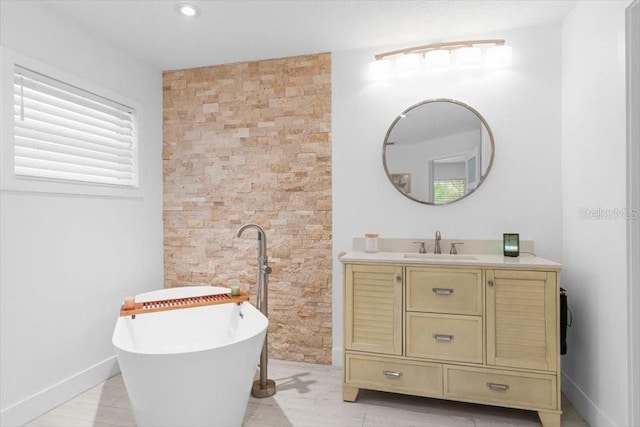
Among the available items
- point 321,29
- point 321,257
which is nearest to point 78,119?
point 321,29

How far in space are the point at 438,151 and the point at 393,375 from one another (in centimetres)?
158

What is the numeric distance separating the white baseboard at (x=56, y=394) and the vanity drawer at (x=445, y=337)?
7.11 ft

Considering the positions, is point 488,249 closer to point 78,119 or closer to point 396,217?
point 396,217

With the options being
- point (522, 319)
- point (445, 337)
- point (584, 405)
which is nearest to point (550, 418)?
point (584, 405)

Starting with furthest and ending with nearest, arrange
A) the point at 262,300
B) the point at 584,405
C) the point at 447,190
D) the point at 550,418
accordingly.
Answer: the point at 447,190
the point at 262,300
the point at 584,405
the point at 550,418

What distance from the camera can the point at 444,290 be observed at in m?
2.33

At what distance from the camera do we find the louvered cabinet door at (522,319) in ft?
7.09

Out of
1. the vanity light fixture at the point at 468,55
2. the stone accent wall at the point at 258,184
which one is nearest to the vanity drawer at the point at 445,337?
the stone accent wall at the point at 258,184

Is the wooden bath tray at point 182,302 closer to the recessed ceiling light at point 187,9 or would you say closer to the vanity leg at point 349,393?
the vanity leg at point 349,393

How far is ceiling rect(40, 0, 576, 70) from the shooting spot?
7.79ft

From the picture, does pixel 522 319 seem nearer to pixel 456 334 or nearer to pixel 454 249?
pixel 456 334

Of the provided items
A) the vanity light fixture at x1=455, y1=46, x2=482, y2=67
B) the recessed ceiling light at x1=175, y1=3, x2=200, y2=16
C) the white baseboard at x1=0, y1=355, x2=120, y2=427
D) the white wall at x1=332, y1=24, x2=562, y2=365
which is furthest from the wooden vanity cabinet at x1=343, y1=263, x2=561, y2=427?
the recessed ceiling light at x1=175, y1=3, x2=200, y2=16

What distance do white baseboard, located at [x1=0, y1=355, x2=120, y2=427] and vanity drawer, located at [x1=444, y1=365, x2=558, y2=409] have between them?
2372 millimetres

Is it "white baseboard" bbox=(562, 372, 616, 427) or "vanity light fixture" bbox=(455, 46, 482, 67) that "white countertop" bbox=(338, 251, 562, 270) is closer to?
"white baseboard" bbox=(562, 372, 616, 427)
